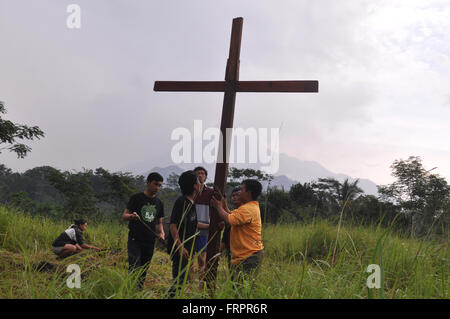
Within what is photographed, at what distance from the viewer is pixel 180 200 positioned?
14.0 feet

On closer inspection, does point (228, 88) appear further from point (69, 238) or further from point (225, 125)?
point (69, 238)

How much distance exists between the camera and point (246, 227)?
4121mm

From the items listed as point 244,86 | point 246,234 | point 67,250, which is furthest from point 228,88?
point 67,250

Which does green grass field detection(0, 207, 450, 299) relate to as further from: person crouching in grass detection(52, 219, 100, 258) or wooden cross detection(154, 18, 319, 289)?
wooden cross detection(154, 18, 319, 289)

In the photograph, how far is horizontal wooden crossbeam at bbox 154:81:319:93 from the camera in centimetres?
400

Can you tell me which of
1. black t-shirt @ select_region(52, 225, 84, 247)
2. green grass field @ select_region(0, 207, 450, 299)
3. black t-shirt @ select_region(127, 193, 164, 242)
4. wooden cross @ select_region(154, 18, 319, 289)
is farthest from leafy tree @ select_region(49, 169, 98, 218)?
wooden cross @ select_region(154, 18, 319, 289)

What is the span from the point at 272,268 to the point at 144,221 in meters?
2.42

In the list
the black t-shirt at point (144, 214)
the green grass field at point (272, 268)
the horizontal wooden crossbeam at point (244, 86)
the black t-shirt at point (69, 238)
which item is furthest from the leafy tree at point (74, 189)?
the horizontal wooden crossbeam at point (244, 86)

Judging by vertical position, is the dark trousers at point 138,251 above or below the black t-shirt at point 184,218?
below

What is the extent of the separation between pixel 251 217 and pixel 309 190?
23.1 metres

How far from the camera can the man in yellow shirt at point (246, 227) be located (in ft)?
12.9

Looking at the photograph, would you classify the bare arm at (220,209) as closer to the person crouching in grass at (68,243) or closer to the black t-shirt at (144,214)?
the black t-shirt at (144,214)

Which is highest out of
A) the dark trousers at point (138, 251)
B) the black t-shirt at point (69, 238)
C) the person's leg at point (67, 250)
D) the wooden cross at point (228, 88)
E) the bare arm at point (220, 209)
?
the wooden cross at point (228, 88)
